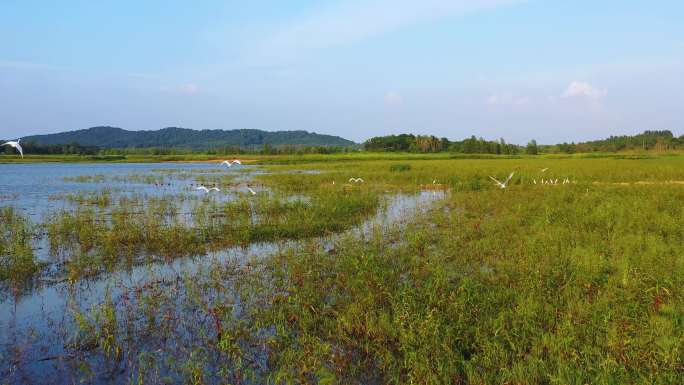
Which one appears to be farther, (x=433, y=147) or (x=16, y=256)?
(x=433, y=147)

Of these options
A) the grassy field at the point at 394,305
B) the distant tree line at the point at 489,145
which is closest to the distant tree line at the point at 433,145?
the distant tree line at the point at 489,145

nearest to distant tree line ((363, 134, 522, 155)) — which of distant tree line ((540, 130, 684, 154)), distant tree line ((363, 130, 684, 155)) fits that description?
distant tree line ((363, 130, 684, 155))

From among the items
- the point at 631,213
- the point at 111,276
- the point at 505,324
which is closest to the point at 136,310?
the point at 111,276

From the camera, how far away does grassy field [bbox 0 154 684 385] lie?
4.64 metres

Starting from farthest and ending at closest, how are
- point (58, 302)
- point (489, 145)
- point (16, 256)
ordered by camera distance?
point (489, 145), point (16, 256), point (58, 302)

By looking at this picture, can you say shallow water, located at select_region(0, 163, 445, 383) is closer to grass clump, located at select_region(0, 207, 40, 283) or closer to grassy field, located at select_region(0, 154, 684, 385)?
grassy field, located at select_region(0, 154, 684, 385)

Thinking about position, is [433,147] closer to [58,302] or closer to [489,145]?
[489,145]

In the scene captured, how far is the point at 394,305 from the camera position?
5.80m

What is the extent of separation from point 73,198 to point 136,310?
1687 cm

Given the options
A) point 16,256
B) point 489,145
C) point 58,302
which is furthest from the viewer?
point 489,145

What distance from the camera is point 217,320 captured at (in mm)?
5664

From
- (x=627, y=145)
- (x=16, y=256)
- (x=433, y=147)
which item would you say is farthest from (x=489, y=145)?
(x=16, y=256)

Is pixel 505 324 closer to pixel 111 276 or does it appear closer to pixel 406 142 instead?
pixel 111 276

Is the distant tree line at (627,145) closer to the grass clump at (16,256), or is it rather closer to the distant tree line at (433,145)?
the distant tree line at (433,145)
